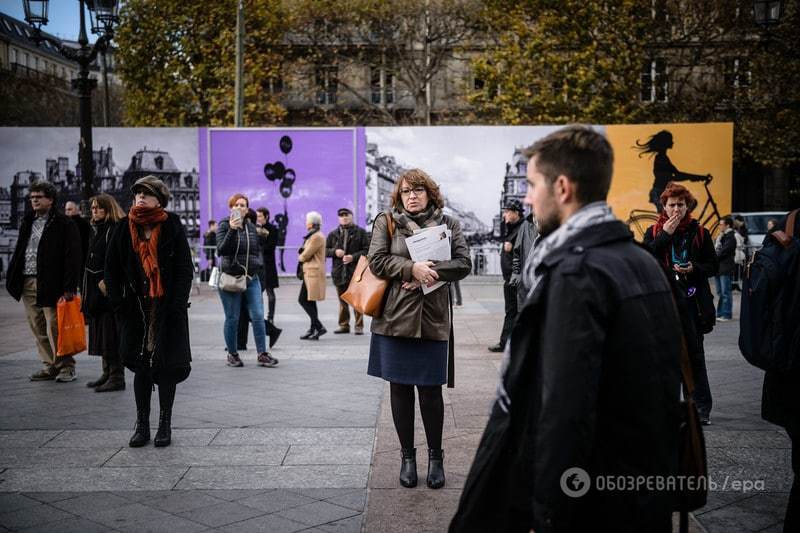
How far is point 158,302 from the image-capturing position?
5.71m

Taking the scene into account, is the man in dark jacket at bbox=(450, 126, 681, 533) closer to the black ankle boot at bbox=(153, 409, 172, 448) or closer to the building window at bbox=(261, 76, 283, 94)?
the black ankle boot at bbox=(153, 409, 172, 448)

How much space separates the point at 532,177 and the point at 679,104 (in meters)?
29.5

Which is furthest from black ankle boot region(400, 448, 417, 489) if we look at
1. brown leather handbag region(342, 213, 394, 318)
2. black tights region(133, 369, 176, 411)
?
black tights region(133, 369, 176, 411)

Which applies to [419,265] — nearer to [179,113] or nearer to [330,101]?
[179,113]

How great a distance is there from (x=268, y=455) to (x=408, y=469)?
1.16 metres

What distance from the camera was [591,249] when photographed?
2.24 metres

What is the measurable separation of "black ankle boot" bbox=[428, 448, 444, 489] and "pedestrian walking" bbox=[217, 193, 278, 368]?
4610 mm

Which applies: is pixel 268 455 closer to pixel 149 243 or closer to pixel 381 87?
pixel 149 243

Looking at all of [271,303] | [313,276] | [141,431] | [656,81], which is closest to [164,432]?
[141,431]

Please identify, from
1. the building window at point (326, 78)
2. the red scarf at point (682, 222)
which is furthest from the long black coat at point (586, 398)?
the building window at point (326, 78)

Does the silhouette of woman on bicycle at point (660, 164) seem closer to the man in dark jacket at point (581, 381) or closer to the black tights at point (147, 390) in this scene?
the black tights at point (147, 390)

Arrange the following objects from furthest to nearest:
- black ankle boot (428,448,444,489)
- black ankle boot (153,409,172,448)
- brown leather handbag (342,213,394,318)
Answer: black ankle boot (153,409,172,448), brown leather handbag (342,213,394,318), black ankle boot (428,448,444,489)

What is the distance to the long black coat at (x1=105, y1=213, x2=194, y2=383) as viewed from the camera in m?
5.66

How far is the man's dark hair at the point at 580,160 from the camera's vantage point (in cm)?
229
